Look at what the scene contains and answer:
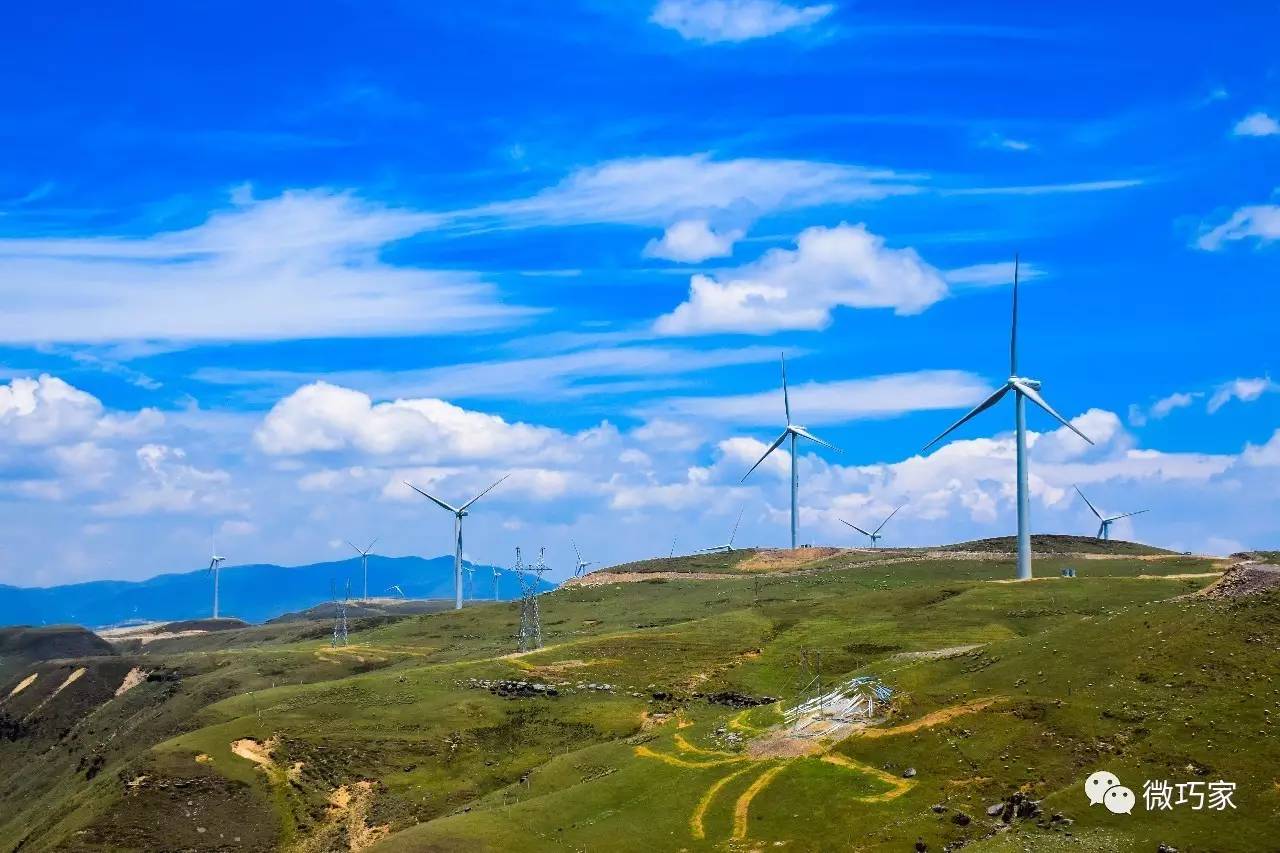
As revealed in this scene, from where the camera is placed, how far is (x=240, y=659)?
176m

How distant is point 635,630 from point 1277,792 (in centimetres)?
10395

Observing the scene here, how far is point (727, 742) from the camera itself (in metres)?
86.7

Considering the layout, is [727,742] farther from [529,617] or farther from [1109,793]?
[529,617]

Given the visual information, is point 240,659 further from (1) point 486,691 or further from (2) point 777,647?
(2) point 777,647

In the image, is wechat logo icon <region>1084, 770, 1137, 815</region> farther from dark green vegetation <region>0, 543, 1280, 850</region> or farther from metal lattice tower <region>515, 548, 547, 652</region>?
metal lattice tower <region>515, 548, 547, 652</region>

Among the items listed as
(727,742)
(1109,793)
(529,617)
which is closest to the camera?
(1109,793)

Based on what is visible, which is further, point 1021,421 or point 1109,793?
point 1021,421

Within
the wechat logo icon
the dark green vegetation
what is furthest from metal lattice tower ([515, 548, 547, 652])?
the wechat logo icon

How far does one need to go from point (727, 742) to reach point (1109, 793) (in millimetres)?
31725

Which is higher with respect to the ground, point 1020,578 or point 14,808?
point 1020,578

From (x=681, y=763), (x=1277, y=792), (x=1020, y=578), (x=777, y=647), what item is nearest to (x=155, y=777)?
(x=681, y=763)

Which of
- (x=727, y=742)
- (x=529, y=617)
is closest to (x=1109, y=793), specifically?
(x=727, y=742)

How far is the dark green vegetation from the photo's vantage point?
218 ft

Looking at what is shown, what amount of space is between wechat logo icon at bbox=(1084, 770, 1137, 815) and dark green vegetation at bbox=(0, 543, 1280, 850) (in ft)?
2.28
